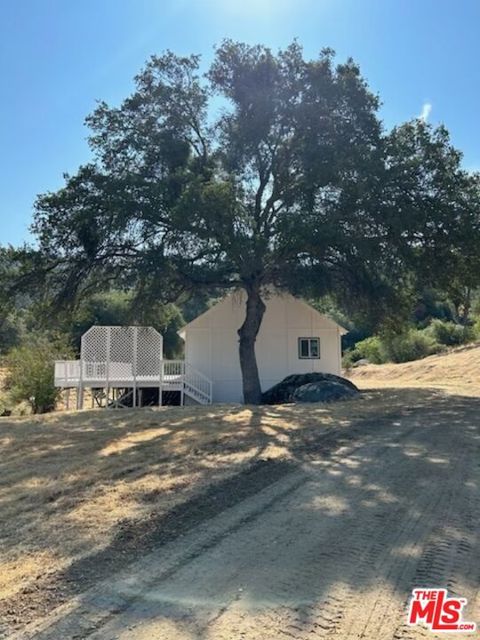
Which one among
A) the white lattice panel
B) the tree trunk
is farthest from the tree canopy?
the white lattice panel

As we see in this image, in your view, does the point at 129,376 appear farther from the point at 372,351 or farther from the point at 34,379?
the point at 372,351

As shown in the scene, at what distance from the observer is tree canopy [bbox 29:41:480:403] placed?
1520cm

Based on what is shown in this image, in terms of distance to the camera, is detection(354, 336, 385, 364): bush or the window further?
detection(354, 336, 385, 364): bush

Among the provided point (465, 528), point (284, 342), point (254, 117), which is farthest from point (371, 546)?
point (284, 342)

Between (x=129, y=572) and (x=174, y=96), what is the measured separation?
16.1 metres

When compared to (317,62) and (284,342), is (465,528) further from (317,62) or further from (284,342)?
(284,342)

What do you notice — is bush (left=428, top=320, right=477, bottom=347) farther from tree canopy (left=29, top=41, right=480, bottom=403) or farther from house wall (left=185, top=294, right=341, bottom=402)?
tree canopy (left=29, top=41, right=480, bottom=403)

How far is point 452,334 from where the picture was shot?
127ft

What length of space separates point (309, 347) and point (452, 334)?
64.5ft

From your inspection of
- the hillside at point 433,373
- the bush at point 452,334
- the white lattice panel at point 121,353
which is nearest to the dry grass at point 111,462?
the white lattice panel at point 121,353

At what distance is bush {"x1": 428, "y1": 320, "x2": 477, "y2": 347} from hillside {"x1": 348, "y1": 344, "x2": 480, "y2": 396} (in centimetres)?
521

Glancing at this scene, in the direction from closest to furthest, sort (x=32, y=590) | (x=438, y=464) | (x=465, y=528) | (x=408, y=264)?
(x=32, y=590) < (x=465, y=528) < (x=438, y=464) < (x=408, y=264)

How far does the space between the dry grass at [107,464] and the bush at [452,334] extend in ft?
86.4

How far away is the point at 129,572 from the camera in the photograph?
12.7ft
